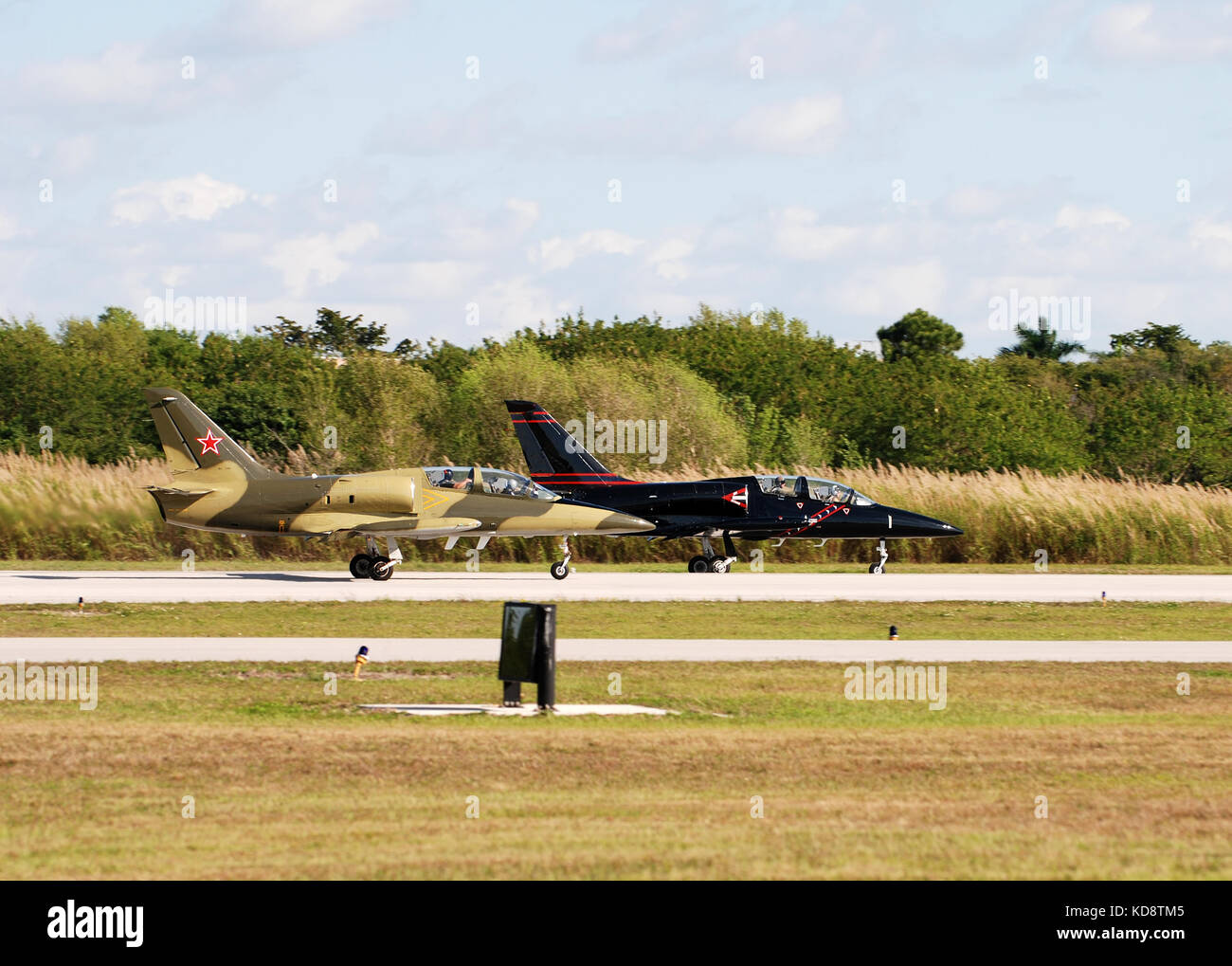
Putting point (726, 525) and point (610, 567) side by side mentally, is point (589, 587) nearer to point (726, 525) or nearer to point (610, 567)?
point (726, 525)

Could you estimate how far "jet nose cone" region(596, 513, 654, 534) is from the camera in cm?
3206

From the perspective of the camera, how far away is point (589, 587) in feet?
95.9

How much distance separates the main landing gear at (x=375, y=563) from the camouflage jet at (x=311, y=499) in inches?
0.9

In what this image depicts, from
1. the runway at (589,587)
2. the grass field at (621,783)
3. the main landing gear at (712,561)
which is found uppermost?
the main landing gear at (712,561)

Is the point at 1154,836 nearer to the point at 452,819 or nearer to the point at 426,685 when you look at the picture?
the point at 452,819

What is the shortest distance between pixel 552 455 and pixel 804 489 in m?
6.34

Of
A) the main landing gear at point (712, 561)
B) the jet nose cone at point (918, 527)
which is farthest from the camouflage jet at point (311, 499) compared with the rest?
the jet nose cone at point (918, 527)

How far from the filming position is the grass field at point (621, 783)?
350 inches

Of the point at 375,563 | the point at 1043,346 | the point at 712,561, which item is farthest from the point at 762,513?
the point at 1043,346

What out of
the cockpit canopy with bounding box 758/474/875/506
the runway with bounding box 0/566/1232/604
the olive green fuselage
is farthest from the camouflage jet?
the cockpit canopy with bounding box 758/474/875/506

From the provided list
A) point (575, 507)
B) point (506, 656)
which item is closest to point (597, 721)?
point (506, 656)

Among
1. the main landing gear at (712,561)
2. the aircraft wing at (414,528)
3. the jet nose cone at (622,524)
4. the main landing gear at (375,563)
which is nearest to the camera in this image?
the aircraft wing at (414,528)

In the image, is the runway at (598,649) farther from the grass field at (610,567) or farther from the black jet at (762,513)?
the grass field at (610,567)
